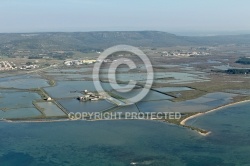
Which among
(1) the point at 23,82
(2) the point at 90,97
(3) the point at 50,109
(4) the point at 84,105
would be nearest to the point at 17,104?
(3) the point at 50,109

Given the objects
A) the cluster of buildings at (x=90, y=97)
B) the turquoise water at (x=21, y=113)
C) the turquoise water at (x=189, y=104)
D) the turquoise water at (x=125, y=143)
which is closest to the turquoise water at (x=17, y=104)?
the turquoise water at (x=21, y=113)

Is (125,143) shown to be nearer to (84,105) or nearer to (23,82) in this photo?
(84,105)

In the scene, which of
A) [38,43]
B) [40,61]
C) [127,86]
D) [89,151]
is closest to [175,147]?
[89,151]

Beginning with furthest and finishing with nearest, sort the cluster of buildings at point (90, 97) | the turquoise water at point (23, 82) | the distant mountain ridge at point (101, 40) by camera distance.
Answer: the distant mountain ridge at point (101, 40), the turquoise water at point (23, 82), the cluster of buildings at point (90, 97)

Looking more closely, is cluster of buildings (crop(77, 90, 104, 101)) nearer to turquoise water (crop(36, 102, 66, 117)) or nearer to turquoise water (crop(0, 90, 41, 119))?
turquoise water (crop(36, 102, 66, 117))

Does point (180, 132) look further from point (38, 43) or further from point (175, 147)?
point (38, 43)

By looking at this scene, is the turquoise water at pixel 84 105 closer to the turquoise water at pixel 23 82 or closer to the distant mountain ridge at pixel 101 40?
the turquoise water at pixel 23 82

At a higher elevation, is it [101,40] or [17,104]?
[101,40]

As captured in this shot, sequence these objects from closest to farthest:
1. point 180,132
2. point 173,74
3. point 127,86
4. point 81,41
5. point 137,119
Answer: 1. point 180,132
2. point 137,119
3. point 127,86
4. point 173,74
5. point 81,41

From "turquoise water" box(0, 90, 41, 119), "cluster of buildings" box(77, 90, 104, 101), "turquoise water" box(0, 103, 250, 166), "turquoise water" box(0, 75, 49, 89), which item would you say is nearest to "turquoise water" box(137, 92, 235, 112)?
"turquoise water" box(0, 103, 250, 166)
